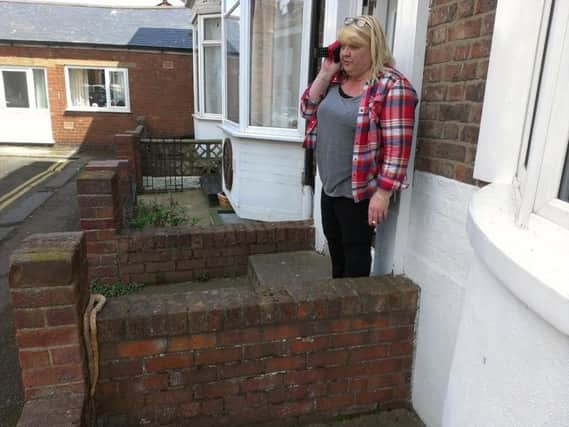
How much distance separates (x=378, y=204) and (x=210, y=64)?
9.34 metres

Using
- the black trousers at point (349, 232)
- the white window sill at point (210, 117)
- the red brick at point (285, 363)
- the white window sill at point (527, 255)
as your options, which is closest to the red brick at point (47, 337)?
the red brick at point (285, 363)

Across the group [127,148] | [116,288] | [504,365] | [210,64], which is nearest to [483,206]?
[504,365]

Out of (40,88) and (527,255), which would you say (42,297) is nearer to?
(527,255)

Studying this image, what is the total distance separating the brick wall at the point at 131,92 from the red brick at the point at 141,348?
557 inches

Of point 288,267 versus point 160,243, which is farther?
point 160,243

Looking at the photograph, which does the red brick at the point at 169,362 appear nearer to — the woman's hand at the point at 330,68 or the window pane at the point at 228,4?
the woman's hand at the point at 330,68

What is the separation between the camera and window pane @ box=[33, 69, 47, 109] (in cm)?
1509

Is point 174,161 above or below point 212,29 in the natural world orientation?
below

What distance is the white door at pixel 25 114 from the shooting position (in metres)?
15.0

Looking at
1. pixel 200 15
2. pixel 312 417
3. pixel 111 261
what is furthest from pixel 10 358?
pixel 200 15

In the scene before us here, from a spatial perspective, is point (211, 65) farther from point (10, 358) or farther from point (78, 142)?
point (10, 358)

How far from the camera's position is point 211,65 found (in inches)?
417

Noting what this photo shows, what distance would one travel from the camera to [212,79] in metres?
10.6

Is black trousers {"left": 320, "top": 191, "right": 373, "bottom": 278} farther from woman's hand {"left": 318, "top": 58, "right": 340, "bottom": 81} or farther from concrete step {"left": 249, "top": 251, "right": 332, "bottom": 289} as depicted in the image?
woman's hand {"left": 318, "top": 58, "right": 340, "bottom": 81}
